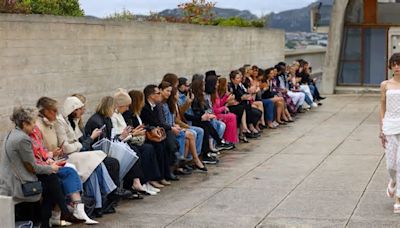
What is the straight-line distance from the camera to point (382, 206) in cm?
962

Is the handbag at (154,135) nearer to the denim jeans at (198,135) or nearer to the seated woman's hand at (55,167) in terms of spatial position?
the denim jeans at (198,135)

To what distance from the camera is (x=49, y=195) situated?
8.45m

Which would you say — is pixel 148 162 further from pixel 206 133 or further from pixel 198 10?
pixel 198 10

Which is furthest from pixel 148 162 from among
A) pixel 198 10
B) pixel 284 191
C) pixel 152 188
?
pixel 198 10

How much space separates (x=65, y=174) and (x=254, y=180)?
365 cm

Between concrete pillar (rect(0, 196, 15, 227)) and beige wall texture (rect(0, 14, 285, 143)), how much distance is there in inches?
71.0

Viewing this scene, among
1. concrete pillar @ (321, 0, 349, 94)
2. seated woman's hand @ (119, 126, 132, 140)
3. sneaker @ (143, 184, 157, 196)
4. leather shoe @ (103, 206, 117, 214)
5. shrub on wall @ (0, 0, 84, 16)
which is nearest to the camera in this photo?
leather shoe @ (103, 206, 117, 214)

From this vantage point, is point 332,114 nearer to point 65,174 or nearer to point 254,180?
point 254,180

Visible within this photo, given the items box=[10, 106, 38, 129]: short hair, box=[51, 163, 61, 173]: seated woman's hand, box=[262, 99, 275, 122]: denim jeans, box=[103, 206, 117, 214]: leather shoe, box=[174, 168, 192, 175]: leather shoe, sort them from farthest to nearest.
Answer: box=[262, 99, 275, 122]: denim jeans → box=[174, 168, 192, 175]: leather shoe → box=[103, 206, 117, 214]: leather shoe → box=[51, 163, 61, 173]: seated woman's hand → box=[10, 106, 38, 129]: short hair

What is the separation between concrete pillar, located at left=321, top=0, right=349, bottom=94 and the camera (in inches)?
1022

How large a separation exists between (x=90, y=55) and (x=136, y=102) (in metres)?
1.45

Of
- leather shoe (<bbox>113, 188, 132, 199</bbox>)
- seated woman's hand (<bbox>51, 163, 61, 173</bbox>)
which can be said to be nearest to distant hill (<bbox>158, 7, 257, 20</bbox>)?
leather shoe (<bbox>113, 188, 132, 199</bbox>)

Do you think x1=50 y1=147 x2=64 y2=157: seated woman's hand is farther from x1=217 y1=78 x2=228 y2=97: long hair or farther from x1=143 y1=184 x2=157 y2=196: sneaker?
x1=217 y1=78 x2=228 y2=97: long hair

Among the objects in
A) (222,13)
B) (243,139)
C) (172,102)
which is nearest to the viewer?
(172,102)
